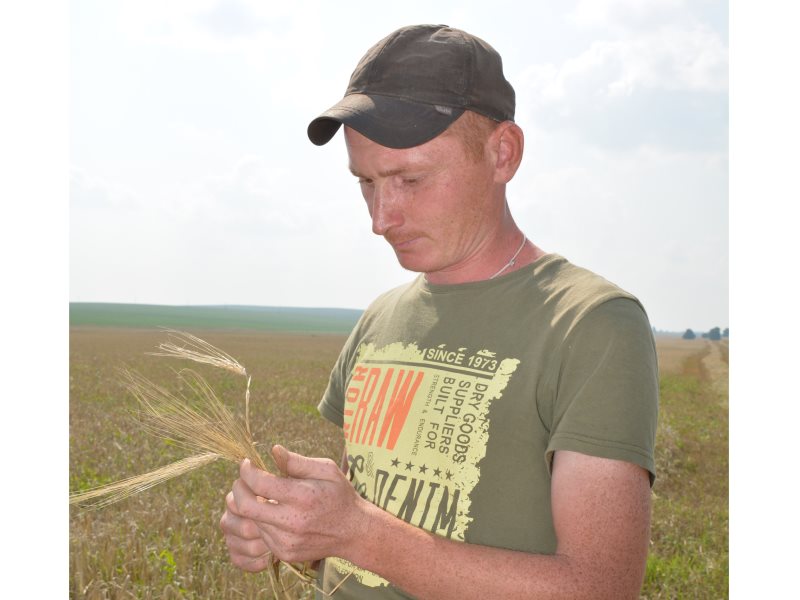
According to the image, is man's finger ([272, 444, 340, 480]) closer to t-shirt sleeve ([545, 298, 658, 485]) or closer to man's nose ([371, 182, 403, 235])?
t-shirt sleeve ([545, 298, 658, 485])

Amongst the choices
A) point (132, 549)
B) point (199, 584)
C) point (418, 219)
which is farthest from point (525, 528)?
point (132, 549)

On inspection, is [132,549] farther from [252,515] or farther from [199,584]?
[252,515]

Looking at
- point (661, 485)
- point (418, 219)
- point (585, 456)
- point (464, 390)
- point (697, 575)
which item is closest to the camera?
point (585, 456)

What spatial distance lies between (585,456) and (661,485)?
8.59 meters

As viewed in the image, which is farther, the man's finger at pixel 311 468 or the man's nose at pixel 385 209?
the man's nose at pixel 385 209

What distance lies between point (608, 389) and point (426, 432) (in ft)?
1.48

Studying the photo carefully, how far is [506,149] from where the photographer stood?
181 centimetres

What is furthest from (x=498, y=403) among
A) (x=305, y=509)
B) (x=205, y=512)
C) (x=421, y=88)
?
(x=205, y=512)

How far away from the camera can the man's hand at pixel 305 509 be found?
1440 mm

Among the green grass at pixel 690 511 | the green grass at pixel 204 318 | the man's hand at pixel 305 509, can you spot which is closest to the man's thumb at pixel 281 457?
the man's hand at pixel 305 509

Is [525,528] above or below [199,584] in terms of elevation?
above

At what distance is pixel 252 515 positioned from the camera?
1.50 m

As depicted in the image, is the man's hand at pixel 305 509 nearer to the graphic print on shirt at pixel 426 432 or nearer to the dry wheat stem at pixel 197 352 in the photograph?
the graphic print on shirt at pixel 426 432

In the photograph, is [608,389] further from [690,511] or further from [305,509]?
[690,511]
